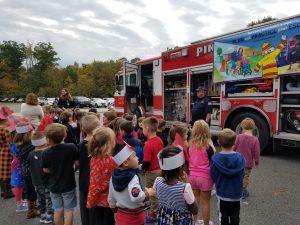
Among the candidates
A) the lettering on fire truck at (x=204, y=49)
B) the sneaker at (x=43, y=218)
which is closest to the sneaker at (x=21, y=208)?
the sneaker at (x=43, y=218)

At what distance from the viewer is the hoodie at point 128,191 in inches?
85.7

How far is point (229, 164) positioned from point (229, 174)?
0.33 feet

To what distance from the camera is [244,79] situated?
6832 millimetres

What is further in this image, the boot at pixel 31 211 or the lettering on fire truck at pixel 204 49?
the lettering on fire truck at pixel 204 49

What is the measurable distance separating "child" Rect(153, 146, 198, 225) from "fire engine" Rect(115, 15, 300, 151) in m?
4.75

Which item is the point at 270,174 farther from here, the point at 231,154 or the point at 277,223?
the point at 231,154

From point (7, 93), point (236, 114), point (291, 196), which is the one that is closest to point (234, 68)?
point (236, 114)

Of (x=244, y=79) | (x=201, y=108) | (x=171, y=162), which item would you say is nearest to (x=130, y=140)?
(x=171, y=162)

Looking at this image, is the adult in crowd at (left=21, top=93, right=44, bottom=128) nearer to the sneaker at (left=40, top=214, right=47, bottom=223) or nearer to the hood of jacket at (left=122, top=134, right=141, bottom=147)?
the sneaker at (left=40, top=214, right=47, bottom=223)

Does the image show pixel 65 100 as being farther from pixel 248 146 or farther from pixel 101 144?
pixel 101 144

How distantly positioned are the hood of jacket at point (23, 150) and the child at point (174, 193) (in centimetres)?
224

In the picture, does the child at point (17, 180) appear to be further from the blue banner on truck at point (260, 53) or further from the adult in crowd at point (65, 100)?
the blue banner on truck at point (260, 53)

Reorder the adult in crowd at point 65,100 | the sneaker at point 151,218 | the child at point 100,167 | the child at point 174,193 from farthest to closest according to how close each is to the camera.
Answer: the adult in crowd at point 65,100 → the sneaker at point 151,218 → the child at point 100,167 → the child at point 174,193

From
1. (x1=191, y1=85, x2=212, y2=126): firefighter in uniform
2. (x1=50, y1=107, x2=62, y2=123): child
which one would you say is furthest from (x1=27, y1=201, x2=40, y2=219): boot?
(x1=191, y1=85, x2=212, y2=126): firefighter in uniform
